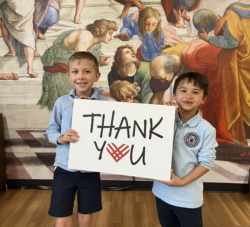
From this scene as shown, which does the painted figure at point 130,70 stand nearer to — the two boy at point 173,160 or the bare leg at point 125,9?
the bare leg at point 125,9

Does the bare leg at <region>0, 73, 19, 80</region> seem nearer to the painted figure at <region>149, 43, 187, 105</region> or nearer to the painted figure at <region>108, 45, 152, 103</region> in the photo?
the painted figure at <region>108, 45, 152, 103</region>

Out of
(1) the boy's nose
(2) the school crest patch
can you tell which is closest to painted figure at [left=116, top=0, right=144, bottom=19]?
(1) the boy's nose

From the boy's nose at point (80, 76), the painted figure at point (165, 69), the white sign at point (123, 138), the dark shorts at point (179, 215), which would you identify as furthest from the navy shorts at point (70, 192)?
the painted figure at point (165, 69)

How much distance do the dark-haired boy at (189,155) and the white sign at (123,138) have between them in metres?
0.07

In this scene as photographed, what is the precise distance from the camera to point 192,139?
0.98 m

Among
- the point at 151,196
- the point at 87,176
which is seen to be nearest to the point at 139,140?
the point at 87,176

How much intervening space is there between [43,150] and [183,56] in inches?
58.3

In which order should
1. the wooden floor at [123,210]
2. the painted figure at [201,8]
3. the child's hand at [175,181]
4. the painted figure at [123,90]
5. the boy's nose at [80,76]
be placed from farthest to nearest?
the painted figure at [123,90]
the painted figure at [201,8]
the wooden floor at [123,210]
the boy's nose at [80,76]
the child's hand at [175,181]

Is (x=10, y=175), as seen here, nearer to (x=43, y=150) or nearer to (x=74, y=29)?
(x=43, y=150)

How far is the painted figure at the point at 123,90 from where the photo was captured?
6.67 ft

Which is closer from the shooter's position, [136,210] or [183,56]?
[136,210]

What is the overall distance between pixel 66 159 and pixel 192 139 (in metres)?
0.59

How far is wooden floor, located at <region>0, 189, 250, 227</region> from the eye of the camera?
63.5 inches

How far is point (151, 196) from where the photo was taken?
201 centimetres
